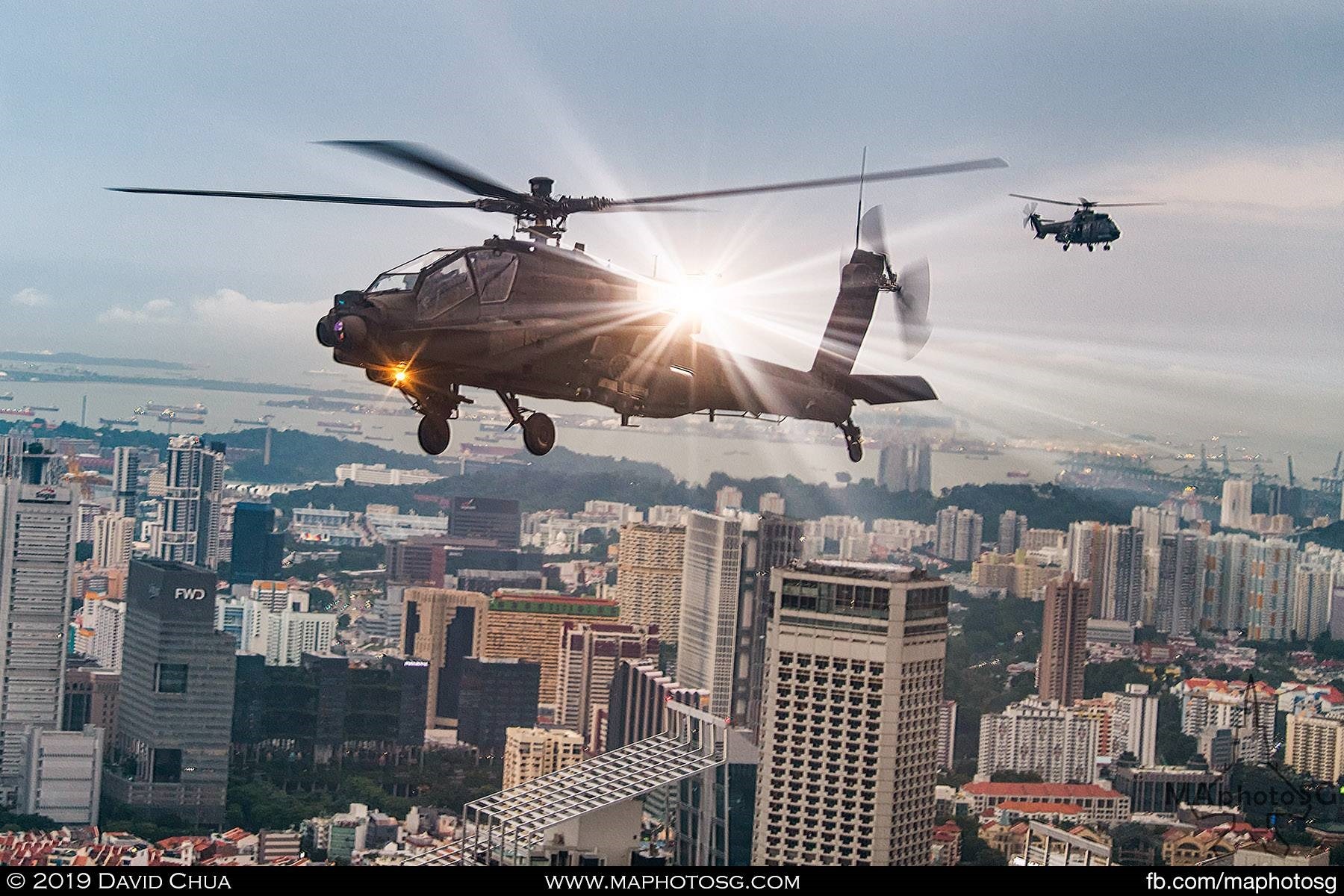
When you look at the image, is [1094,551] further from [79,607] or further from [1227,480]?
[79,607]

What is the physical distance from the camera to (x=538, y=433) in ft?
31.8

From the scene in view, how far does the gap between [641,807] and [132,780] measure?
48.6 ft

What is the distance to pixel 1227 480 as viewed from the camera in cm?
3844

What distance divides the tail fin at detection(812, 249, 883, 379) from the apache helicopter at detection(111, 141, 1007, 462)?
1458mm

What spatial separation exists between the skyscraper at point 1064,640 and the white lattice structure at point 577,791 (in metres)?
7.71

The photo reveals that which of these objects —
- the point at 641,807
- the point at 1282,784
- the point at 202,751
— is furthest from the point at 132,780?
the point at 1282,784

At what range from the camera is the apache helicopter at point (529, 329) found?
888cm

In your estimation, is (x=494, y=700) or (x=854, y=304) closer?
(x=854, y=304)

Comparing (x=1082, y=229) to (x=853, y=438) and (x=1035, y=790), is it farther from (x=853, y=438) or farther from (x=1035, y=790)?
(x=1035, y=790)

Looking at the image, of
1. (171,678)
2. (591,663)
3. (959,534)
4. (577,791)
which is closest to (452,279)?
(577,791)

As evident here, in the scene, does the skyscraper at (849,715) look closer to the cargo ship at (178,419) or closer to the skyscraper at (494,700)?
the skyscraper at (494,700)

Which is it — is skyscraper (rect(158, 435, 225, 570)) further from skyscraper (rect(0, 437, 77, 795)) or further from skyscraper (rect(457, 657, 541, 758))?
skyscraper (rect(457, 657, 541, 758))

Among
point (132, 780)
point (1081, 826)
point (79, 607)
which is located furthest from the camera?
point (79, 607)

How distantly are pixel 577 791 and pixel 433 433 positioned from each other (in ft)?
84.2
